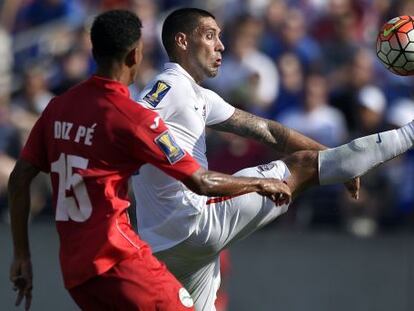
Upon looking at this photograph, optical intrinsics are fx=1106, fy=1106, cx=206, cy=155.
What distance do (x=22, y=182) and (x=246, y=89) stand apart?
6.14 metres

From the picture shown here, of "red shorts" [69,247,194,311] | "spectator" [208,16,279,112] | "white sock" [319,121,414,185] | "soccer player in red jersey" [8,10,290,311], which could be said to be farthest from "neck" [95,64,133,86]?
"spectator" [208,16,279,112]

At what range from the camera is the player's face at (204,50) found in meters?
7.41

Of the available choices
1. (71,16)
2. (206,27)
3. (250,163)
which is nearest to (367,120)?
(250,163)

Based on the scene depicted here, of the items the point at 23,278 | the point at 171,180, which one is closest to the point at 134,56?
the point at 171,180

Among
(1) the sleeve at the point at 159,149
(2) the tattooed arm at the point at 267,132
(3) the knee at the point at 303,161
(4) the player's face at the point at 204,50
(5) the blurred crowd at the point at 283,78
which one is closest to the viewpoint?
(1) the sleeve at the point at 159,149

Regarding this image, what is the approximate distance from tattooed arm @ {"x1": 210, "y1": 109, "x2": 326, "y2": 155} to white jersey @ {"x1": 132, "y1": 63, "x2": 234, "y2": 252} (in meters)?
0.48

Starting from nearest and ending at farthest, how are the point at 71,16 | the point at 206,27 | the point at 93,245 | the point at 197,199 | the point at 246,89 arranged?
the point at 93,245 < the point at 197,199 < the point at 206,27 < the point at 246,89 < the point at 71,16

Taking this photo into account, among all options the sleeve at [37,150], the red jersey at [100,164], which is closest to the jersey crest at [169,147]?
the red jersey at [100,164]

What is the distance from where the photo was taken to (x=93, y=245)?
19.3ft

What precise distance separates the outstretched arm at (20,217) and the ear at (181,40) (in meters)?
1.70

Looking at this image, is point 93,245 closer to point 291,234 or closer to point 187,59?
point 187,59

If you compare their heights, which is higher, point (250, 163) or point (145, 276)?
point (145, 276)

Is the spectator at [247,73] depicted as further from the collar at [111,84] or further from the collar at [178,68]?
the collar at [111,84]

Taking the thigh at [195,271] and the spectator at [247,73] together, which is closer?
the thigh at [195,271]
